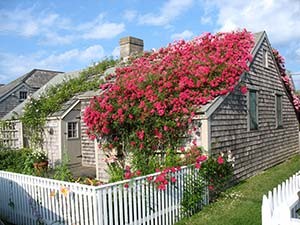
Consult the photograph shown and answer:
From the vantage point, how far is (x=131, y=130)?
838 cm

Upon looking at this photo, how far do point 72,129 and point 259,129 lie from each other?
7679mm

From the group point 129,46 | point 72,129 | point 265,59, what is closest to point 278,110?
point 265,59

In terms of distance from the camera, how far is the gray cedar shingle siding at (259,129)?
332 inches

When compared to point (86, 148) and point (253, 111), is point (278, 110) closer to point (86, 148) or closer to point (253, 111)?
point (253, 111)

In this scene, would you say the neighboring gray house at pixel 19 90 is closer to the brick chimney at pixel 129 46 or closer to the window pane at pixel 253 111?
the brick chimney at pixel 129 46

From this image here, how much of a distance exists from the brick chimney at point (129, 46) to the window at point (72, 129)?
476 centimetres

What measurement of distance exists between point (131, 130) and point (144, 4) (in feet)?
19.3

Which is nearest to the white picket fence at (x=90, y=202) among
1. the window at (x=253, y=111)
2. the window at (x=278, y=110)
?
the window at (x=253, y=111)

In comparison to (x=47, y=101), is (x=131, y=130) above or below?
below

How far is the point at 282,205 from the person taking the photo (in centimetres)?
391

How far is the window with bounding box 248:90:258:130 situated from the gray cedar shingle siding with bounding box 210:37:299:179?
8.8 inches

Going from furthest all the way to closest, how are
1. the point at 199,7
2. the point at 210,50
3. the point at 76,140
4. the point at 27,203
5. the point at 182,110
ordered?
the point at 76,140
the point at 199,7
the point at 210,50
the point at 182,110
the point at 27,203

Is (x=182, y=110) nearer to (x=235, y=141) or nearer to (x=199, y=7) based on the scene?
(x=235, y=141)

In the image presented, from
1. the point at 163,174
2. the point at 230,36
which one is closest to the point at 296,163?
the point at 230,36
